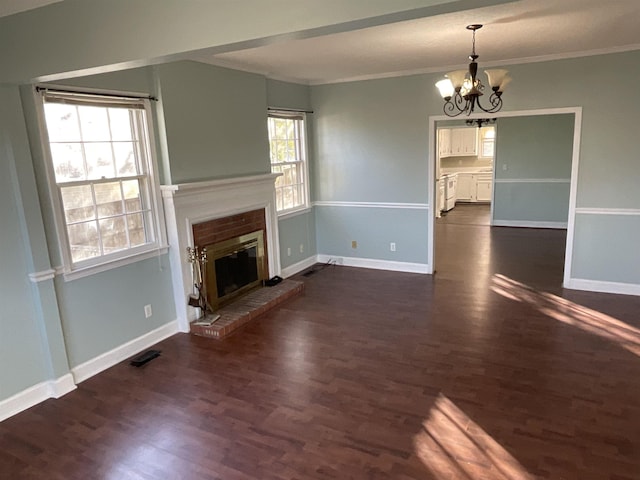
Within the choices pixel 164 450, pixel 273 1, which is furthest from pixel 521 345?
pixel 273 1

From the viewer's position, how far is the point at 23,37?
8.39ft

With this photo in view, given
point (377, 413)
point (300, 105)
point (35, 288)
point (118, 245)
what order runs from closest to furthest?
point (377, 413), point (35, 288), point (118, 245), point (300, 105)

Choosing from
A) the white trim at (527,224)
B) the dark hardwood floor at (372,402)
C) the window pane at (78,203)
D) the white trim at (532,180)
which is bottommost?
the dark hardwood floor at (372,402)

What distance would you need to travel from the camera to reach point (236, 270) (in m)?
4.80

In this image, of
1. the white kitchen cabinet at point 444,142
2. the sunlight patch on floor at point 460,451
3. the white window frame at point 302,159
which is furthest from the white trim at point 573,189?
the white kitchen cabinet at point 444,142

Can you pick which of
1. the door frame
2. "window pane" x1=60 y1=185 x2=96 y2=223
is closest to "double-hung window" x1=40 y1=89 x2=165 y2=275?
"window pane" x1=60 y1=185 x2=96 y2=223

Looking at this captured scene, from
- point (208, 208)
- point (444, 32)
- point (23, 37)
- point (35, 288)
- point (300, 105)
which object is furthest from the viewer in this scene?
point (300, 105)

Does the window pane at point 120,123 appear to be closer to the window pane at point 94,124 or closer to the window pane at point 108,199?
the window pane at point 94,124

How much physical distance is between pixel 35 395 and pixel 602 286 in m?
5.49

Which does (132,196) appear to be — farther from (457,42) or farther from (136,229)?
(457,42)

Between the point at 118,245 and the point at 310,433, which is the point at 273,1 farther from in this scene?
the point at 118,245

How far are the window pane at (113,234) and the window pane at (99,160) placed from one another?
370 millimetres

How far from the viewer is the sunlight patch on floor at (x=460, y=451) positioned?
2287 mm

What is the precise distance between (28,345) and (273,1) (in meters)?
2.81
